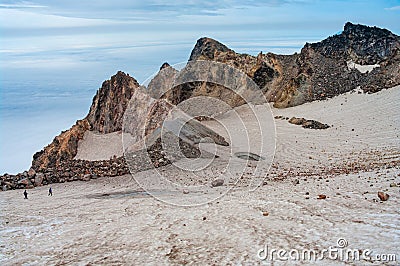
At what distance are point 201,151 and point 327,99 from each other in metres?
18.8

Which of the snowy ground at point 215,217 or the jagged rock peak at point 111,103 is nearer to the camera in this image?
the snowy ground at point 215,217

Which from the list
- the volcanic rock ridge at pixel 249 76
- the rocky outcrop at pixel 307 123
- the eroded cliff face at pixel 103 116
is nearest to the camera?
the volcanic rock ridge at pixel 249 76

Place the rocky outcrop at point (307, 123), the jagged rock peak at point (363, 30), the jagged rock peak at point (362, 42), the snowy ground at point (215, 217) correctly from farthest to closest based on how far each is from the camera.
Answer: the jagged rock peak at point (363, 30), the jagged rock peak at point (362, 42), the rocky outcrop at point (307, 123), the snowy ground at point (215, 217)

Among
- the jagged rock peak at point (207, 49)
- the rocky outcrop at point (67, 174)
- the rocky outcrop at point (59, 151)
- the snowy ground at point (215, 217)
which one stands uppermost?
the jagged rock peak at point (207, 49)

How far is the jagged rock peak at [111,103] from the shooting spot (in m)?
22.3

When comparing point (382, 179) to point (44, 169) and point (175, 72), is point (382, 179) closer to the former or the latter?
point (44, 169)

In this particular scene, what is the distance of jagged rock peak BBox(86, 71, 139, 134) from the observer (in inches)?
880

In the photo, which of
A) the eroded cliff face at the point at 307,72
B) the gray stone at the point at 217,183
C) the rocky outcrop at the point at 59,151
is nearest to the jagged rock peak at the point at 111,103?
the rocky outcrop at the point at 59,151

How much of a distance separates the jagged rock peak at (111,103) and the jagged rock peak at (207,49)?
1341 cm

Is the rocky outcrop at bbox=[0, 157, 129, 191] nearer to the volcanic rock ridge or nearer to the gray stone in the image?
the volcanic rock ridge

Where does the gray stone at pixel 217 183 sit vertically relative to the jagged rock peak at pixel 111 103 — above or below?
below

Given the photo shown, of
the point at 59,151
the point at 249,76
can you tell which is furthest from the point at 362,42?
the point at 59,151

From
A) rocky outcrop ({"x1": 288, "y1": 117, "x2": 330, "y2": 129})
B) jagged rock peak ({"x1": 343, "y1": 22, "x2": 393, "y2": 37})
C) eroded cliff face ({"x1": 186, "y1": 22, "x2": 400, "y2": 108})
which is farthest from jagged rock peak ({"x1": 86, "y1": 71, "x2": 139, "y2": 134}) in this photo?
jagged rock peak ({"x1": 343, "y1": 22, "x2": 393, "y2": 37})

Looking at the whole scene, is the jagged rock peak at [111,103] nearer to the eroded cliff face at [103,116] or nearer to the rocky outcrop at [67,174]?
the eroded cliff face at [103,116]
